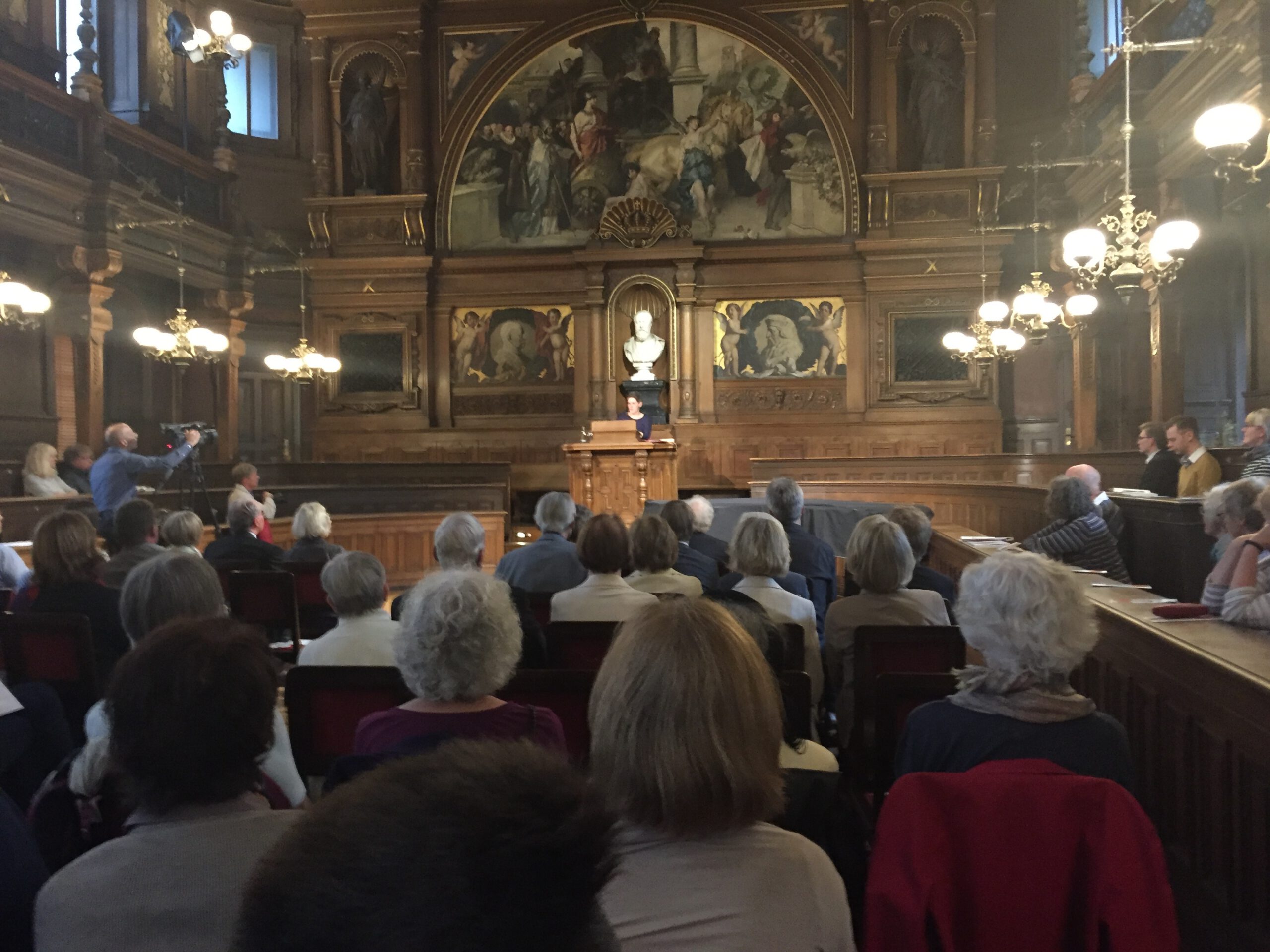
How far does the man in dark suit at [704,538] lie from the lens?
5.86 metres

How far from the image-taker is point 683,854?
4.35ft

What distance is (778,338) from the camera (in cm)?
1552

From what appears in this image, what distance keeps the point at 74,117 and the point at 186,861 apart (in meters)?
12.6

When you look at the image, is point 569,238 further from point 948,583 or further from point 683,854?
point 683,854

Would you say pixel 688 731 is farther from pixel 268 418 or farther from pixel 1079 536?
pixel 268 418

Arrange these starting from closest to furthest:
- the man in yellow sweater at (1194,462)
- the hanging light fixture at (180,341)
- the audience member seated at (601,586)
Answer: the audience member seated at (601,586)
the man in yellow sweater at (1194,462)
the hanging light fixture at (180,341)

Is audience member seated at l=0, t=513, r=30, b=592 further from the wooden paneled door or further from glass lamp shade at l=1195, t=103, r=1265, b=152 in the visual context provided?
the wooden paneled door

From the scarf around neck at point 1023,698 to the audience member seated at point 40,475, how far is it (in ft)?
29.4

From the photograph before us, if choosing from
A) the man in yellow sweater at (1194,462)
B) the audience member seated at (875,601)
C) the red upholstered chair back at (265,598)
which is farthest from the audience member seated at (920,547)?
the man in yellow sweater at (1194,462)

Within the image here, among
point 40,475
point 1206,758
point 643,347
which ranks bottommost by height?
point 1206,758

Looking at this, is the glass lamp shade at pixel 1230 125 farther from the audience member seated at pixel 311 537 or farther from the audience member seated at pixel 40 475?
the audience member seated at pixel 40 475

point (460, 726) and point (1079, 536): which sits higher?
point (1079, 536)

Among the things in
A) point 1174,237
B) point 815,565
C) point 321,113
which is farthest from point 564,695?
point 321,113

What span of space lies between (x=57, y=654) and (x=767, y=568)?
2.58 m
